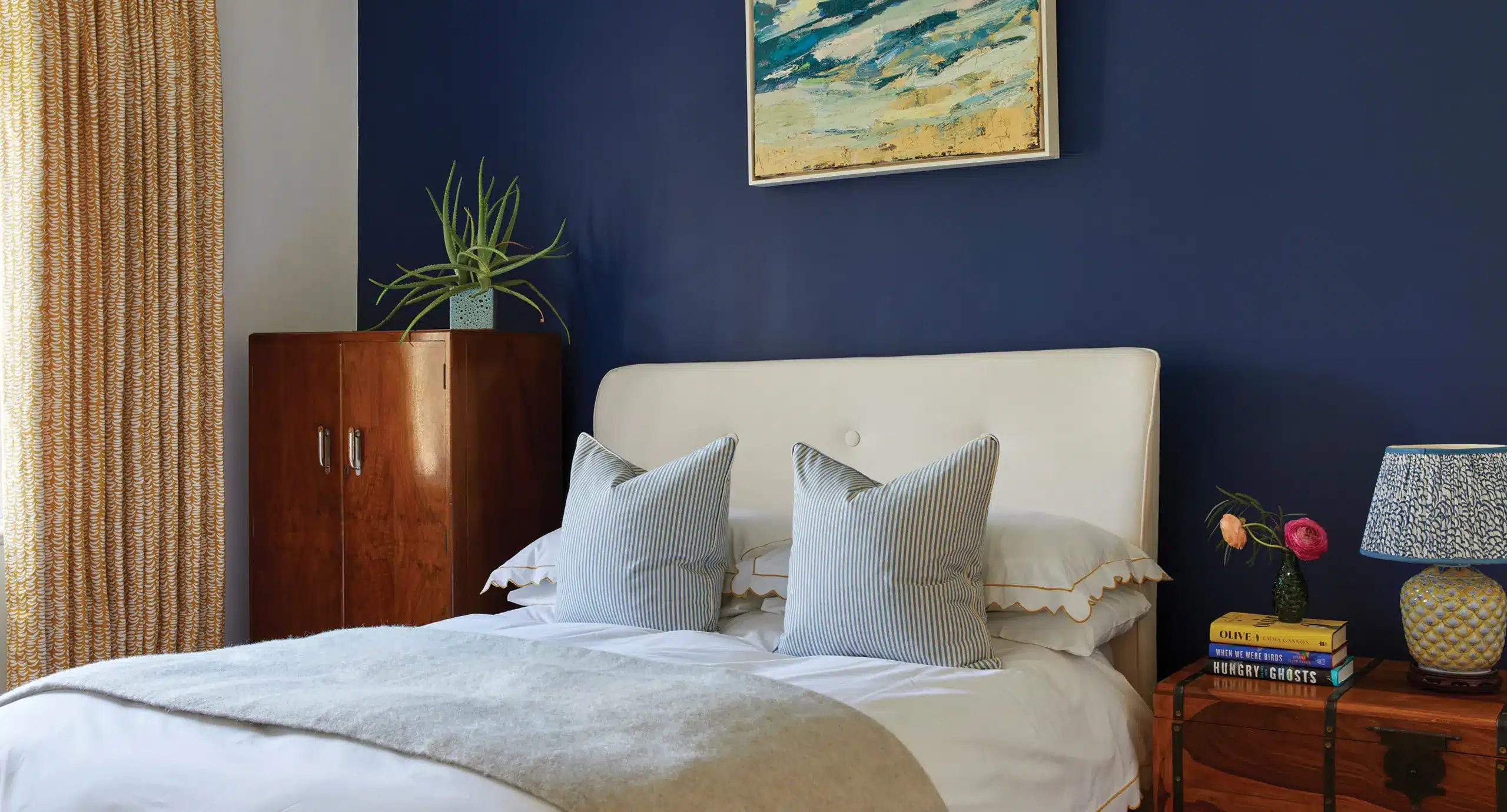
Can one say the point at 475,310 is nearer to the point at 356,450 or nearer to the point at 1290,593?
the point at 356,450

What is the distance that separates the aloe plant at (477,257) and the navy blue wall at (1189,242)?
0.23m

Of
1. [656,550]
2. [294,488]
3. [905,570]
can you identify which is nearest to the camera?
[905,570]

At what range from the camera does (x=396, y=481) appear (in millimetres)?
3320

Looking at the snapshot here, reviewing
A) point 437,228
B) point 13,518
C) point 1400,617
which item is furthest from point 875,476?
point 13,518

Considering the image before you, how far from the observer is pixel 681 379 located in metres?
3.27

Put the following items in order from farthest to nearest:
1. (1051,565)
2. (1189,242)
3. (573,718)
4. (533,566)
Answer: (533,566) < (1189,242) < (1051,565) < (573,718)

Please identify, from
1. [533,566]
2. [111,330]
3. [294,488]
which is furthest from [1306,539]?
[111,330]

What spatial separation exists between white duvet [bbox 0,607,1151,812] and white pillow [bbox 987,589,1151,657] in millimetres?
25

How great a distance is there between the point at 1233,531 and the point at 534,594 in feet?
5.21

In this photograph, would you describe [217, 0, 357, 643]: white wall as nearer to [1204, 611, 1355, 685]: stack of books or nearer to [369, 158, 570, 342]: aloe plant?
[369, 158, 570, 342]: aloe plant

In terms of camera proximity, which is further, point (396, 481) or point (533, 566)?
point (396, 481)

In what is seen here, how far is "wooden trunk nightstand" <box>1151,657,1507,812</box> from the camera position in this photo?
196 centimetres

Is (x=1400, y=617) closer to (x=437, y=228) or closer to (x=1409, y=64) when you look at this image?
(x=1409, y=64)

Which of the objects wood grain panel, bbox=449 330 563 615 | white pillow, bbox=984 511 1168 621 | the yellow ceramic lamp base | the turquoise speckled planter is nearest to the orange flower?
white pillow, bbox=984 511 1168 621
